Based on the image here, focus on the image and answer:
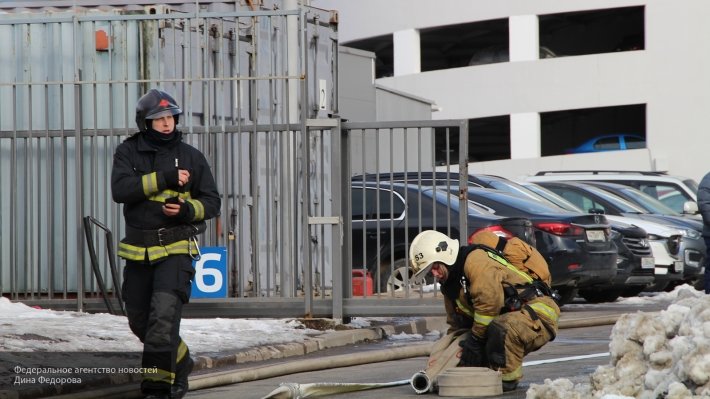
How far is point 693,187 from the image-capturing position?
23.8 m

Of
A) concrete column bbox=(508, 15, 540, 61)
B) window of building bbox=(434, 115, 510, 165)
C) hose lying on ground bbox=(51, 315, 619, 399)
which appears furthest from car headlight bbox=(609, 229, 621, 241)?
window of building bbox=(434, 115, 510, 165)

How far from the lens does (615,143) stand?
146 ft

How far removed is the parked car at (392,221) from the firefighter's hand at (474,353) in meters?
4.09

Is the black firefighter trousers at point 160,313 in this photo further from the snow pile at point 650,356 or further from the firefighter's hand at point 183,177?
the snow pile at point 650,356

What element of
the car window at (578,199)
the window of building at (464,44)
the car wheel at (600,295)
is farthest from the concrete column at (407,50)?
the car wheel at (600,295)

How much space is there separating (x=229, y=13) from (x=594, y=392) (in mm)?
6445

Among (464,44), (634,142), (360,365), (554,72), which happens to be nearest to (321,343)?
(360,365)

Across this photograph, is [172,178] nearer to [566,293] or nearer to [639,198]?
[566,293]

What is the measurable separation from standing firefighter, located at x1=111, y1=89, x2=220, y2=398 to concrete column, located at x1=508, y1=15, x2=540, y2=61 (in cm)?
3778

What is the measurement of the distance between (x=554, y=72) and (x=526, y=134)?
2139 mm

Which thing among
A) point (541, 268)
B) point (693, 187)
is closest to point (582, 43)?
point (693, 187)

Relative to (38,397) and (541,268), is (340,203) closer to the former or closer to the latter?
(541,268)

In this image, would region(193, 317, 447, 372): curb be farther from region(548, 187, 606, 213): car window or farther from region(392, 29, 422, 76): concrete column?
region(392, 29, 422, 76): concrete column

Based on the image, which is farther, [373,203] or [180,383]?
[373,203]
